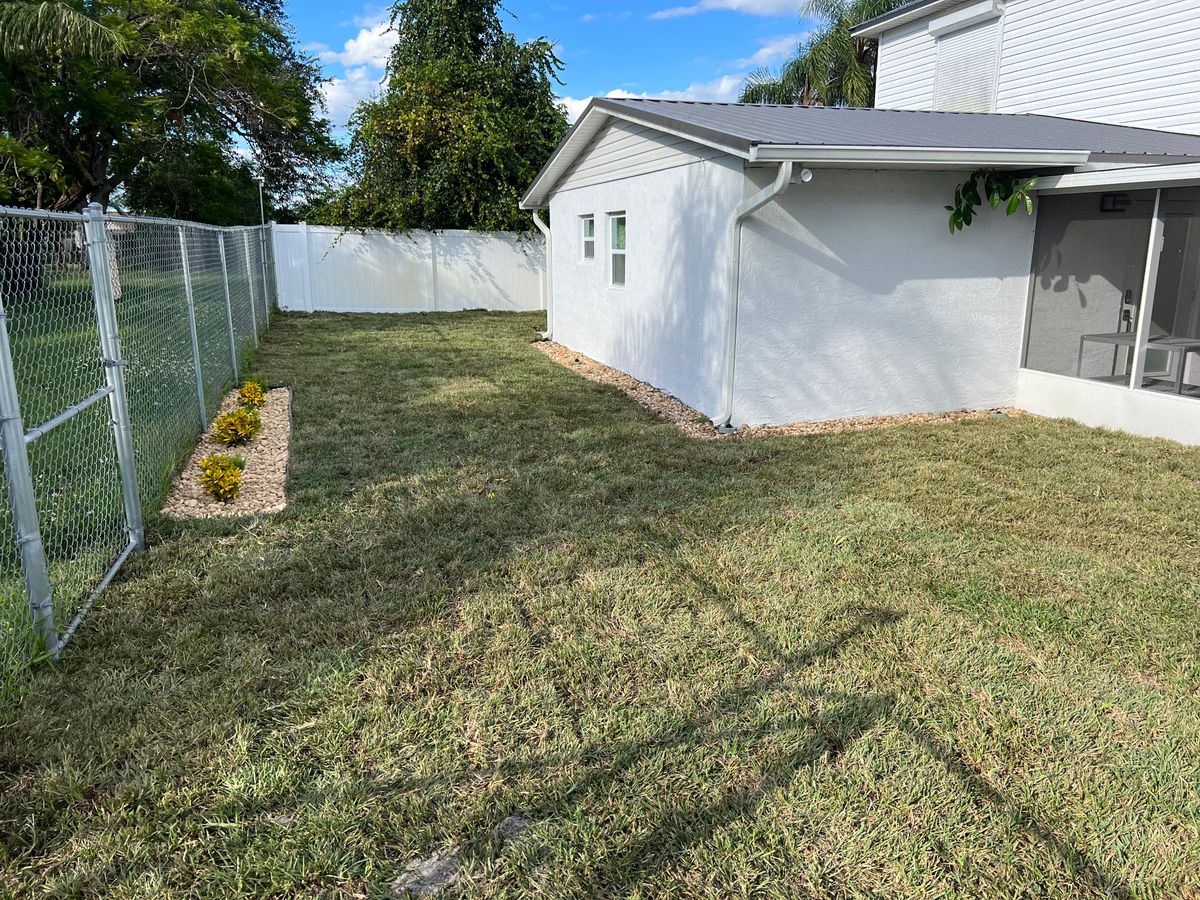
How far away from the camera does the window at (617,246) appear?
10227mm

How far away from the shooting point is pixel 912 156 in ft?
20.9

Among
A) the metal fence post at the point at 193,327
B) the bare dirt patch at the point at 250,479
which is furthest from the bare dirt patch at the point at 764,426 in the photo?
the metal fence post at the point at 193,327

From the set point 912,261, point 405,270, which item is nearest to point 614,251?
point 912,261

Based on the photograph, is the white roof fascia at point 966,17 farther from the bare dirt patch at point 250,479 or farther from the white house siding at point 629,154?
the bare dirt patch at point 250,479

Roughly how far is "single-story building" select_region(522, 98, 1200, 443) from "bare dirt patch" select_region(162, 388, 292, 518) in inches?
153

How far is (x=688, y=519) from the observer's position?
15.8 feet

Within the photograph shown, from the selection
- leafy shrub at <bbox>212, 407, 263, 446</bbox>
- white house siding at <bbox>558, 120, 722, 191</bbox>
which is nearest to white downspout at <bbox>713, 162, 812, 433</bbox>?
white house siding at <bbox>558, 120, 722, 191</bbox>

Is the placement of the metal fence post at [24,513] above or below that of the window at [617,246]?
below

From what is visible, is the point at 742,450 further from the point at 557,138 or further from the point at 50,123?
the point at 50,123

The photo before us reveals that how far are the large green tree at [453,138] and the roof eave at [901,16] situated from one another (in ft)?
24.9

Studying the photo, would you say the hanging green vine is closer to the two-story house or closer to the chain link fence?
the two-story house

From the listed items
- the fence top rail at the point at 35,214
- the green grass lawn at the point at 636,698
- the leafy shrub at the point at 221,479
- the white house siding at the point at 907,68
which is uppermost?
the white house siding at the point at 907,68

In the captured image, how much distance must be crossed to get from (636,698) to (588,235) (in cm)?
964

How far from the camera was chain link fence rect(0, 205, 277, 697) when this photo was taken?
3018 mm
